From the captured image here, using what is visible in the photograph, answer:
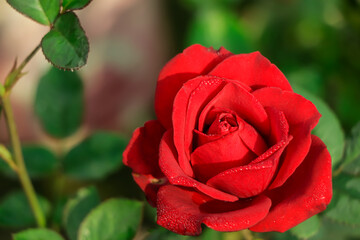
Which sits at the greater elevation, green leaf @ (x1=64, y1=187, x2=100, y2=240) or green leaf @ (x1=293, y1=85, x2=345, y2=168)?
green leaf @ (x1=293, y1=85, x2=345, y2=168)

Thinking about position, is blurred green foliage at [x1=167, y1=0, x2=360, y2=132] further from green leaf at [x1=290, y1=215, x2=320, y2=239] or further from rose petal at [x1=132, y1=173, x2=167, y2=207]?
rose petal at [x1=132, y1=173, x2=167, y2=207]

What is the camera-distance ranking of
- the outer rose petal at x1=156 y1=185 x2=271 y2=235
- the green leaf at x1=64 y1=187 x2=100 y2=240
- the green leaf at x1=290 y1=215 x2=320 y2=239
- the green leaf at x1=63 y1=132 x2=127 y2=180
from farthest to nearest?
1. the green leaf at x1=63 y1=132 x2=127 y2=180
2. the green leaf at x1=64 y1=187 x2=100 y2=240
3. the green leaf at x1=290 y1=215 x2=320 y2=239
4. the outer rose petal at x1=156 y1=185 x2=271 y2=235

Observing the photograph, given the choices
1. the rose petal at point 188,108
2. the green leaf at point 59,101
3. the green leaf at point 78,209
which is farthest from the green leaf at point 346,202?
the green leaf at point 59,101

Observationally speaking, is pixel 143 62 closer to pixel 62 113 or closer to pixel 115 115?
pixel 115 115

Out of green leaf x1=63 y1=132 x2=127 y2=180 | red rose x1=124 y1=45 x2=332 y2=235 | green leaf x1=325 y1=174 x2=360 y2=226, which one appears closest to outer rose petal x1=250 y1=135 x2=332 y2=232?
red rose x1=124 y1=45 x2=332 y2=235

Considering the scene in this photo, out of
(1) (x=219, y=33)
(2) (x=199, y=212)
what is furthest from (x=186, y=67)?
Answer: (1) (x=219, y=33)

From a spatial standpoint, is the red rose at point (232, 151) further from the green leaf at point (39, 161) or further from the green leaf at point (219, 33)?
the green leaf at point (219, 33)

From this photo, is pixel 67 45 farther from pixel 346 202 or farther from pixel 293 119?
pixel 346 202
